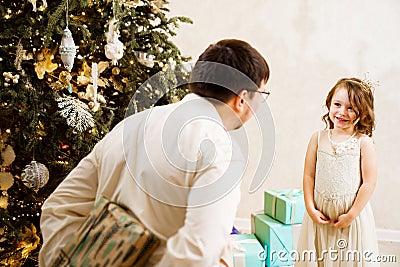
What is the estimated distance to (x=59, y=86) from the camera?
2.18 metres

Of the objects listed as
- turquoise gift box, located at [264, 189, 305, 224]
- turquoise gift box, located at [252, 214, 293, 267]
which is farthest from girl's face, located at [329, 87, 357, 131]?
turquoise gift box, located at [252, 214, 293, 267]

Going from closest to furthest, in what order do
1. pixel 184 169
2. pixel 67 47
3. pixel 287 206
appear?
pixel 184 169, pixel 67 47, pixel 287 206

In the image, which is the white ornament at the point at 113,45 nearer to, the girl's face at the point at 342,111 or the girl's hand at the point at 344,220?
the girl's face at the point at 342,111

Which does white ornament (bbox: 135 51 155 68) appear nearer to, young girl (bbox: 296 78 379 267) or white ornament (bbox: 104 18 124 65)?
white ornament (bbox: 104 18 124 65)

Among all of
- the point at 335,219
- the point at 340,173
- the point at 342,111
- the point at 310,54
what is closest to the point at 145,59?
the point at 342,111

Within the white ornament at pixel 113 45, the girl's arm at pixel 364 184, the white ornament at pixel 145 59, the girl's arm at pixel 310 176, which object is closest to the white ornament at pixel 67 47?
the white ornament at pixel 113 45

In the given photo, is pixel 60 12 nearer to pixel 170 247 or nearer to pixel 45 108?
pixel 45 108

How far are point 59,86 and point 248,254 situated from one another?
1.23 metres

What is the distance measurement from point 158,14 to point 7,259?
51.6 inches

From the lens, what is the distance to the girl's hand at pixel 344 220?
2188mm

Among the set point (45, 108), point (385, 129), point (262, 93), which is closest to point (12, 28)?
point (45, 108)

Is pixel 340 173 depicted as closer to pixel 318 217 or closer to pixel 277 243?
pixel 318 217

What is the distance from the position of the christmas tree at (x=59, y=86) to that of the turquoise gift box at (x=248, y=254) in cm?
83

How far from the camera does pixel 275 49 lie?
11.9ft
